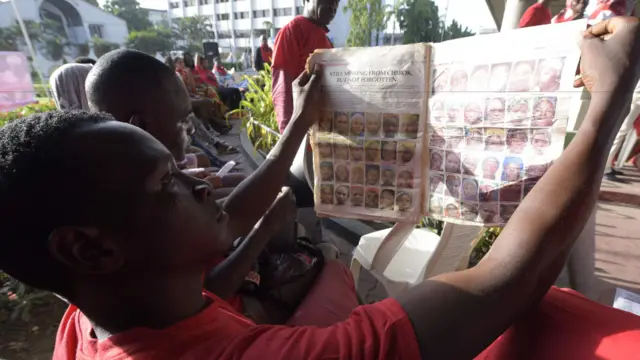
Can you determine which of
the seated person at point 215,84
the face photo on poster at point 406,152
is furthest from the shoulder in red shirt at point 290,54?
the seated person at point 215,84

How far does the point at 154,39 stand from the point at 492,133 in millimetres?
25023

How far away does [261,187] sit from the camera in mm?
1219

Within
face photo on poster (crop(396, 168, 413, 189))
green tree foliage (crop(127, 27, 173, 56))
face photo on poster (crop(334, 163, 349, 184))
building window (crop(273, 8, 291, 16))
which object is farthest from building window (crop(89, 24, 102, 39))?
face photo on poster (crop(396, 168, 413, 189))

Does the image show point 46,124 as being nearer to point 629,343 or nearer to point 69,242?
point 69,242

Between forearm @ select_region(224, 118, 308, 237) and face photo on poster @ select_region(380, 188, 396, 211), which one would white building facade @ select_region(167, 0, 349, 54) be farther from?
face photo on poster @ select_region(380, 188, 396, 211)

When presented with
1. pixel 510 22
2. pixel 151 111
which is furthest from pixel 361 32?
pixel 151 111

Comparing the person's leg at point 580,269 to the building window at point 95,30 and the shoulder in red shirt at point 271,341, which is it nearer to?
the shoulder in red shirt at point 271,341

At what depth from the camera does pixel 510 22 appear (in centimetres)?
315

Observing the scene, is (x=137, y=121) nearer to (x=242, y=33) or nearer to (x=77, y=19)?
(x=77, y=19)

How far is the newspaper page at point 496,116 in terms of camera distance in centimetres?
84

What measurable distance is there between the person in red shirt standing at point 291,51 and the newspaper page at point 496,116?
1.00m

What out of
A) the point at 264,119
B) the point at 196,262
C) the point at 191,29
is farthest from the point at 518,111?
the point at 191,29

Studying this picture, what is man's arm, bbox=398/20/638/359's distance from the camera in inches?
20.4

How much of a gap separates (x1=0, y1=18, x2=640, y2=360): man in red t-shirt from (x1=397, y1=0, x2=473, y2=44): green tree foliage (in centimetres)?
103
